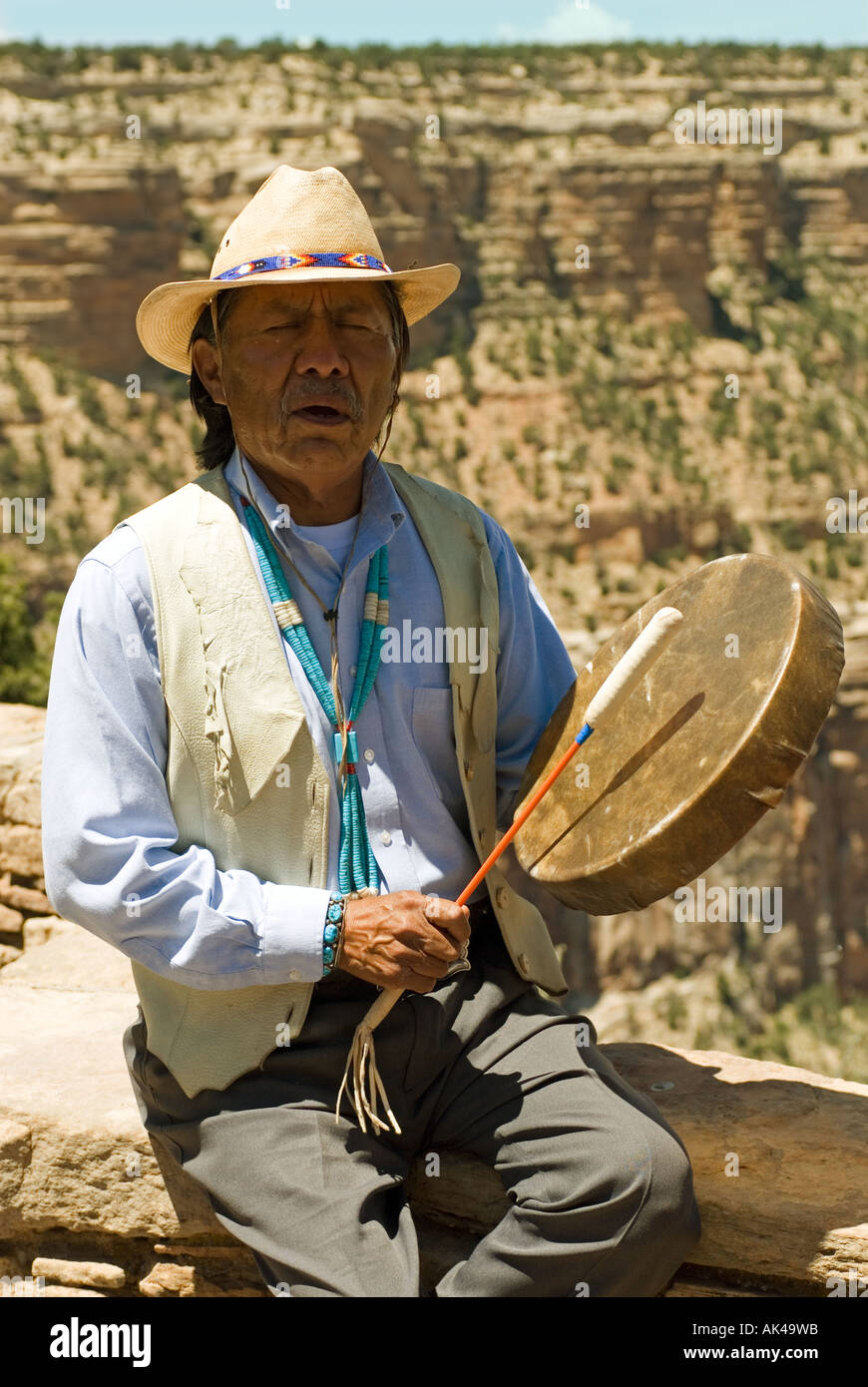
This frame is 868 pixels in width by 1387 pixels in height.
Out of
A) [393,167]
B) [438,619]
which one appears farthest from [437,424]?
[438,619]

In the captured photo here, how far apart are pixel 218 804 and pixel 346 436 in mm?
727

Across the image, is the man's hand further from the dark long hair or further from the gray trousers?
the dark long hair

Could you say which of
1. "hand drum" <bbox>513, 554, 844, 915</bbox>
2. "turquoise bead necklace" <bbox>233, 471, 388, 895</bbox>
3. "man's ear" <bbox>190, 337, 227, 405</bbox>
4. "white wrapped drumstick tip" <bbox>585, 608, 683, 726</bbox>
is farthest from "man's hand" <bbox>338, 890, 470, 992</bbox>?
"man's ear" <bbox>190, 337, 227, 405</bbox>

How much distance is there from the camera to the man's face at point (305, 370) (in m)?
2.83

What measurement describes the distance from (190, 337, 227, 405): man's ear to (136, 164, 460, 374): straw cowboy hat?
0.06m

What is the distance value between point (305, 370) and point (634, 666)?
815 mm

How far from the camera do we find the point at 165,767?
2.75m

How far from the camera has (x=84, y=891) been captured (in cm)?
260

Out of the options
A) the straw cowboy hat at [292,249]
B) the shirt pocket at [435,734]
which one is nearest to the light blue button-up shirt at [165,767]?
the shirt pocket at [435,734]

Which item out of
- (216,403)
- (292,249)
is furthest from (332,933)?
(292,249)

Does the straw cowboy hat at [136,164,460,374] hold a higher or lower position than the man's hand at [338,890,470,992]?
higher

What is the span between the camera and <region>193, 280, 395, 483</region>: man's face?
2.83 m

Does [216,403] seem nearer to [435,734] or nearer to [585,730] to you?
[435,734]

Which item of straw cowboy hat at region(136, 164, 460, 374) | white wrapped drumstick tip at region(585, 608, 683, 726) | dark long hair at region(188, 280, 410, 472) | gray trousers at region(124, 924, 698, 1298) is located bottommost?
gray trousers at region(124, 924, 698, 1298)
